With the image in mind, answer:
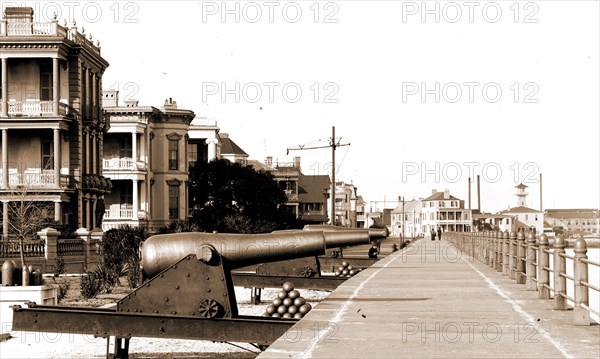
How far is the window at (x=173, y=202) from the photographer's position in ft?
253

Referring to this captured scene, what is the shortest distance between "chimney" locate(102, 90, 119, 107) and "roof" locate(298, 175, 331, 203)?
2290 inches

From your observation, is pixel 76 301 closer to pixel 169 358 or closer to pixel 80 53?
pixel 169 358

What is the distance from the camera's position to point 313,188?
13738 cm

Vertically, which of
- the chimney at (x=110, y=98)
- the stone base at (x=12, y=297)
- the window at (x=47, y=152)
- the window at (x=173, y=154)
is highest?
the chimney at (x=110, y=98)

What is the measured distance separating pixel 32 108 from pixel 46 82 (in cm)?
176

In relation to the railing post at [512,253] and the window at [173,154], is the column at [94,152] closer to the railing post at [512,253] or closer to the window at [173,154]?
the window at [173,154]

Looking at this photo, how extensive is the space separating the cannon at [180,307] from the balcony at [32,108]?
41.1 metres

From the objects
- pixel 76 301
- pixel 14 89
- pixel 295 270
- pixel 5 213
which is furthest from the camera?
pixel 14 89

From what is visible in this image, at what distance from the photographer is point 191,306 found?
11609 millimetres

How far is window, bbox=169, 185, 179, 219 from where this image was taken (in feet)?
253

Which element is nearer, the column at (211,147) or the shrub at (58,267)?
the shrub at (58,267)

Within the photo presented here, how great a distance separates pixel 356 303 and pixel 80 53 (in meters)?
40.9

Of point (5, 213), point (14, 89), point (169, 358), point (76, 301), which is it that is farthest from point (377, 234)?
point (14, 89)

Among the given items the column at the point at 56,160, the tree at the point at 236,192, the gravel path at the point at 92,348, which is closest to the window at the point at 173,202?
the tree at the point at 236,192
